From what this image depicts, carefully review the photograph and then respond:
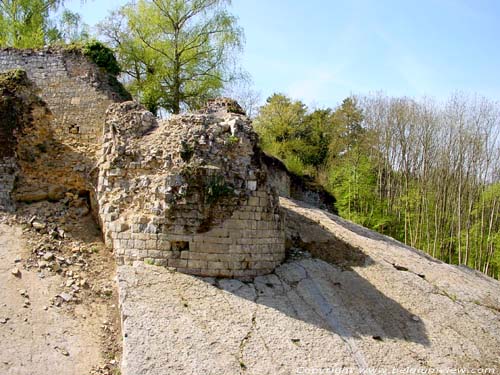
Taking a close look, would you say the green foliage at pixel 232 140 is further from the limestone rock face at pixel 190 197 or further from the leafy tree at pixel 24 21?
the leafy tree at pixel 24 21

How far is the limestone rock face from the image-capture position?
7.95 metres

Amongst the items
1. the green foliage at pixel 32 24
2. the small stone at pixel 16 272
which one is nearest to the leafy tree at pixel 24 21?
the green foliage at pixel 32 24

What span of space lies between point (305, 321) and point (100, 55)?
34.7ft

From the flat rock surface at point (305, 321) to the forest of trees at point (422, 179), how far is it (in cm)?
1126

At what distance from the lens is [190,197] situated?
8078 mm

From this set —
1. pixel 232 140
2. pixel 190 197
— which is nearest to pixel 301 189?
pixel 232 140

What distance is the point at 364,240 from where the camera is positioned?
39.5ft

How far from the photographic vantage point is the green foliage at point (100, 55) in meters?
14.2

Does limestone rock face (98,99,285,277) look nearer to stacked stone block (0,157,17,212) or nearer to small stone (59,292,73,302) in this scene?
small stone (59,292,73,302)

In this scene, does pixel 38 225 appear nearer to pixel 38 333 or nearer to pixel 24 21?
pixel 38 333

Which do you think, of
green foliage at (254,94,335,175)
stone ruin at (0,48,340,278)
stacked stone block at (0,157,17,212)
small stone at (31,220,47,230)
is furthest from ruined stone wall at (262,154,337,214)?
small stone at (31,220,47,230)

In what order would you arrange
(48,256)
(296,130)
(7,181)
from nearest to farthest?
(48,256)
(7,181)
(296,130)

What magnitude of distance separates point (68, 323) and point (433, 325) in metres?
5.93

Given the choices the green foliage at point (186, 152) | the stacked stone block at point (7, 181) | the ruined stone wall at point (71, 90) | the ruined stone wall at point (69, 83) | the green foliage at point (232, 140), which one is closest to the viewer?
the green foliage at point (186, 152)
